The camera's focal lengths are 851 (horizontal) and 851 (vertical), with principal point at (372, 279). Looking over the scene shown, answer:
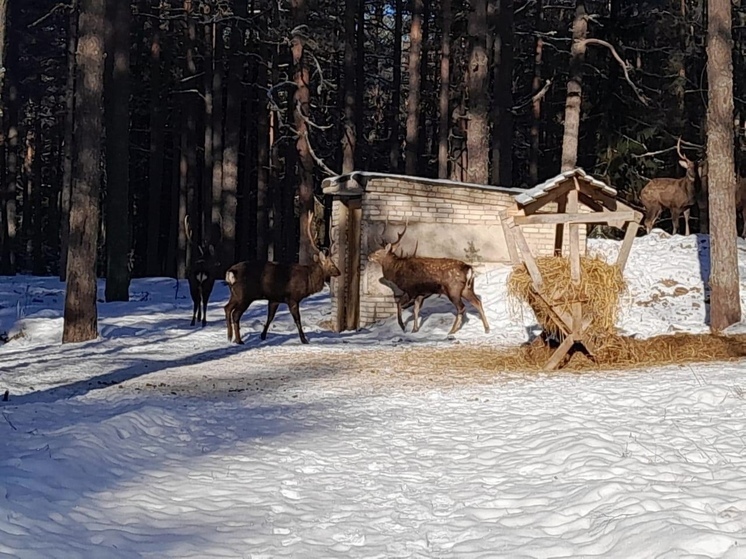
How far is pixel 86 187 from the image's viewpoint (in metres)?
13.9

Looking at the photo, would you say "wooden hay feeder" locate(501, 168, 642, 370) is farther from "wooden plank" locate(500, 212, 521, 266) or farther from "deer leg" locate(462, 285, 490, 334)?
"deer leg" locate(462, 285, 490, 334)

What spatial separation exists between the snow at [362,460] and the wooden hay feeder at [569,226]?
0.89 m

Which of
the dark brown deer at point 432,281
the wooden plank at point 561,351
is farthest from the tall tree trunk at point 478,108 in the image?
the wooden plank at point 561,351

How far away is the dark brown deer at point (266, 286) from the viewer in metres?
14.5

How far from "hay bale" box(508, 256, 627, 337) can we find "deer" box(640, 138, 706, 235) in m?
9.18

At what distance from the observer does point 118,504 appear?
5.00 meters

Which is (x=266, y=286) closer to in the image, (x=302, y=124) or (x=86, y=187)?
(x=86, y=187)

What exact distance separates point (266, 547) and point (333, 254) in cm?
1317

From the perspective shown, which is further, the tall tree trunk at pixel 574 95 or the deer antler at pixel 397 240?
the tall tree trunk at pixel 574 95

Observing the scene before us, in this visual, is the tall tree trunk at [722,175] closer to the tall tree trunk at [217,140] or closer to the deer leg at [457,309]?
the deer leg at [457,309]

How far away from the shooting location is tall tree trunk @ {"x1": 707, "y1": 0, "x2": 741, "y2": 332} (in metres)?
13.3

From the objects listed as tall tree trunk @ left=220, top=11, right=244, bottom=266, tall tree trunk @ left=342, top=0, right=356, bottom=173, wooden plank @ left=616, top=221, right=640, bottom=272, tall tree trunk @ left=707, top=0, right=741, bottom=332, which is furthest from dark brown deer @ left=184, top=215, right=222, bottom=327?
tall tree trunk @ left=707, top=0, right=741, bottom=332

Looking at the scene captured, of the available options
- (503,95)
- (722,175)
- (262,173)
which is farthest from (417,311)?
(262,173)

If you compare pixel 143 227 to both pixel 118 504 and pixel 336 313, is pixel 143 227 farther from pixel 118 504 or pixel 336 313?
pixel 118 504
